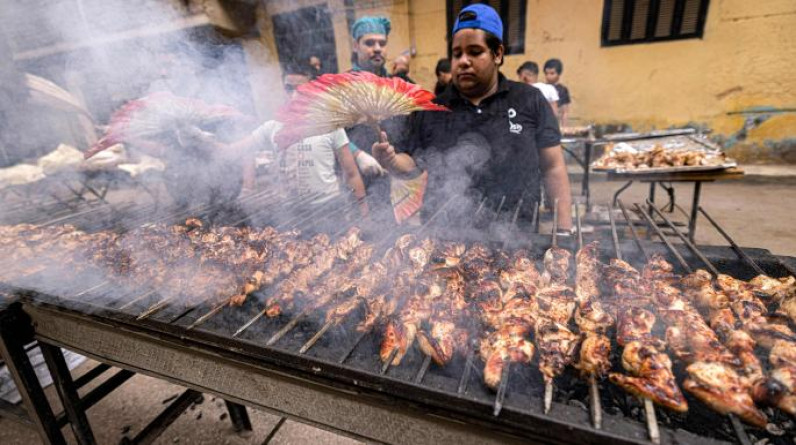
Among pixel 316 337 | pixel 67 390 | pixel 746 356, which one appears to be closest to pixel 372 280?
pixel 316 337

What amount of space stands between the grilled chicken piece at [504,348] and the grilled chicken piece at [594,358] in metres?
0.18

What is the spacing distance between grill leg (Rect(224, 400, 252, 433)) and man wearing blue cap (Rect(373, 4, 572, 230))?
7.63 ft

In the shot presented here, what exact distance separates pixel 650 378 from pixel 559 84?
9.41 meters

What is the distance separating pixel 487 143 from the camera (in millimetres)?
3299

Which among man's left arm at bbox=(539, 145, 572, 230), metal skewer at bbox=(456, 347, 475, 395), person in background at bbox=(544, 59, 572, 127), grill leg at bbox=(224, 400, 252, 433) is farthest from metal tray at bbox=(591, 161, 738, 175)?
grill leg at bbox=(224, 400, 252, 433)

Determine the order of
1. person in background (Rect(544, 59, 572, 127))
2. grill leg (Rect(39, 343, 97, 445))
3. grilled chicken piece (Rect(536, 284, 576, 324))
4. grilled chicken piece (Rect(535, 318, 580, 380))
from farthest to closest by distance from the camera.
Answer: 1. person in background (Rect(544, 59, 572, 127))
2. grill leg (Rect(39, 343, 97, 445))
3. grilled chicken piece (Rect(536, 284, 576, 324))
4. grilled chicken piece (Rect(535, 318, 580, 380))

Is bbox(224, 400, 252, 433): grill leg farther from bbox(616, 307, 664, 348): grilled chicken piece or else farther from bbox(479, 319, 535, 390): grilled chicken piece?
bbox(616, 307, 664, 348): grilled chicken piece

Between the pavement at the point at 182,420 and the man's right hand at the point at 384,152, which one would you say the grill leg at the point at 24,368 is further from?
the man's right hand at the point at 384,152

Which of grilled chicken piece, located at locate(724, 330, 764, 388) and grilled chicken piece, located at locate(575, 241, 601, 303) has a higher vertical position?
grilled chicken piece, located at locate(575, 241, 601, 303)

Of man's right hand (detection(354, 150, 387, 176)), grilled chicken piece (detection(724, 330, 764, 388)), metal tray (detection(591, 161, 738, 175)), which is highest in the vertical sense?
man's right hand (detection(354, 150, 387, 176))

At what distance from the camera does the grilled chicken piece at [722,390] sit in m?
1.13

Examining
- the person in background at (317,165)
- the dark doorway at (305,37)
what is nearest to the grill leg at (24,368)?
the person in background at (317,165)

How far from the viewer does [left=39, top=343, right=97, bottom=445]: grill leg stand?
2.27 meters

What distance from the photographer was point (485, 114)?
324 cm
